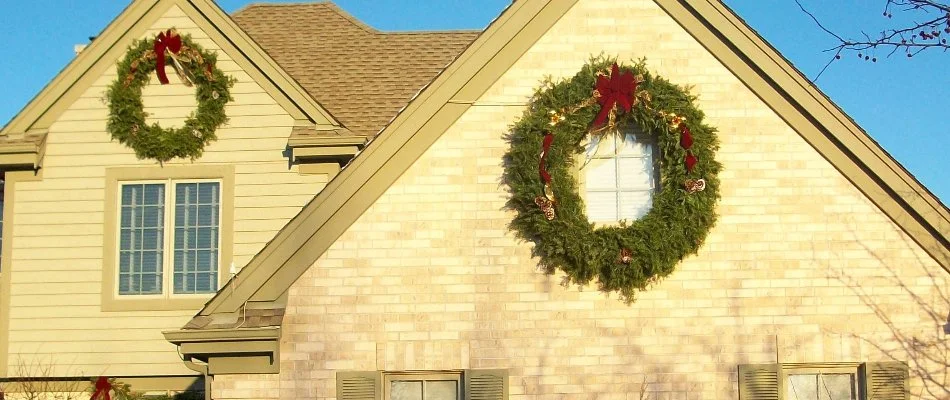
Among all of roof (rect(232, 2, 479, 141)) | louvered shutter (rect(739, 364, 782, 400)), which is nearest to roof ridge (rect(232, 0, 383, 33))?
roof (rect(232, 2, 479, 141))

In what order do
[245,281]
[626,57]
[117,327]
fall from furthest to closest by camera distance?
[117,327]
[626,57]
[245,281]

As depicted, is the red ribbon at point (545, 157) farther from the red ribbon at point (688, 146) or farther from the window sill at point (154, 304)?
the window sill at point (154, 304)

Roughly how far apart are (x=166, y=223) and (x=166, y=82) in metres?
1.78

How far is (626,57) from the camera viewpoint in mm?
11875

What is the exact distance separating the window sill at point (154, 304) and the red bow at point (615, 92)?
216 inches

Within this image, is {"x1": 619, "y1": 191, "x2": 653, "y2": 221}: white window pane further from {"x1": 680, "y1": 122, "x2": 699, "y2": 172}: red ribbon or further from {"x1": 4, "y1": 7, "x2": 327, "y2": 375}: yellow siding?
{"x1": 4, "y1": 7, "x2": 327, "y2": 375}: yellow siding

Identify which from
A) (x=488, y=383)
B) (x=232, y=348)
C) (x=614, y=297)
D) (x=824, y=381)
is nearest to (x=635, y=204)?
(x=614, y=297)

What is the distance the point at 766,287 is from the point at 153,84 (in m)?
7.96

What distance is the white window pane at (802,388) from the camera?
36.6ft

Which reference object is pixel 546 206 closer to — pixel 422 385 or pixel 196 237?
pixel 422 385

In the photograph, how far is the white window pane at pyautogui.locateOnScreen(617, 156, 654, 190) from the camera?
1171cm

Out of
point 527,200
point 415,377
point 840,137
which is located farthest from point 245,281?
point 840,137

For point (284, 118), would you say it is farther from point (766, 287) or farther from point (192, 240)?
point (766, 287)

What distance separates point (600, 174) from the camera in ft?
38.6
